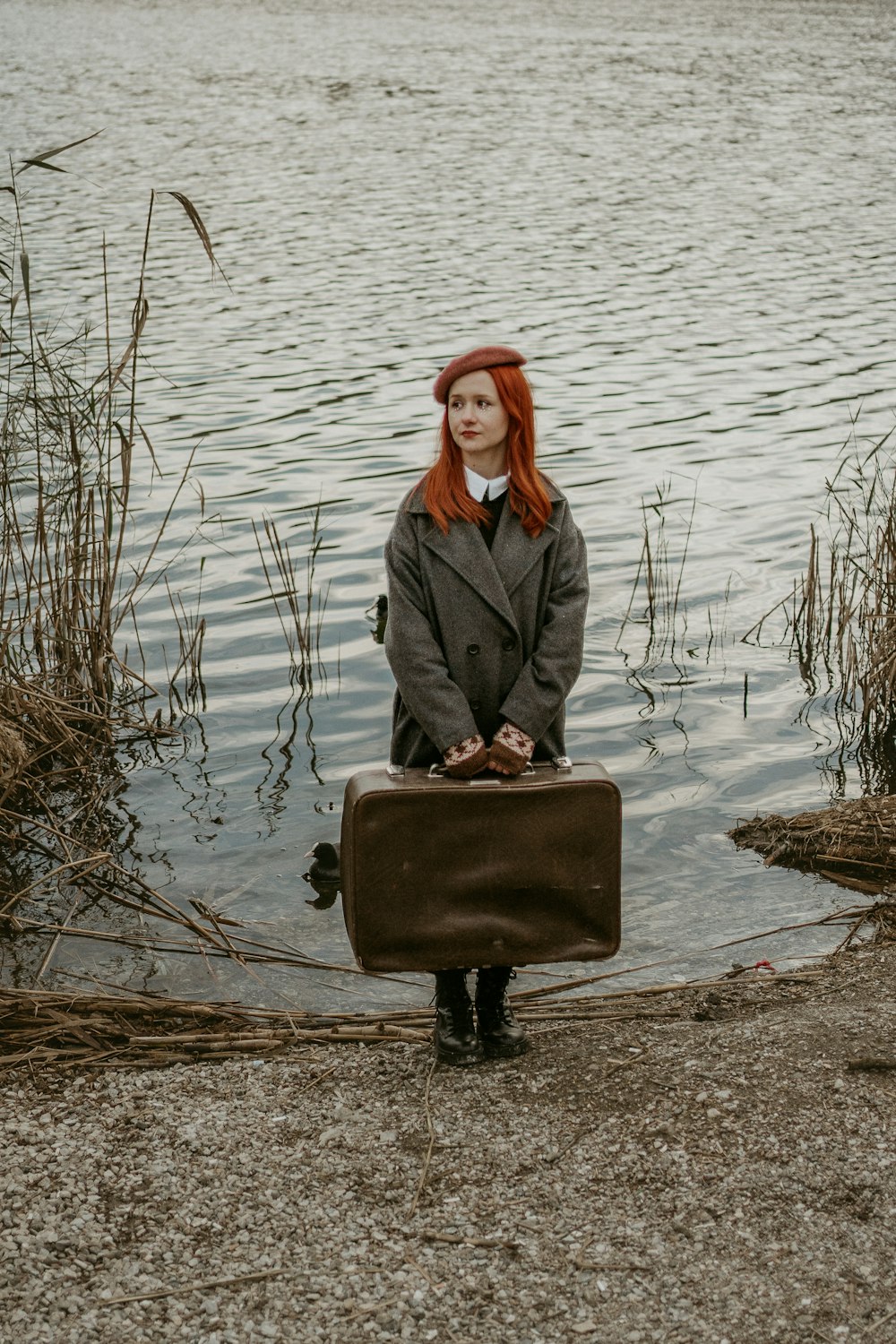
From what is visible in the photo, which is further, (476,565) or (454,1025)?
(454,1025)

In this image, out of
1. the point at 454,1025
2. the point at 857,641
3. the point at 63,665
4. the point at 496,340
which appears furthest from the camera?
the point at 496,340

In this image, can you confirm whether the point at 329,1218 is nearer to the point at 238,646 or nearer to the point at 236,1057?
the point at 236,1057

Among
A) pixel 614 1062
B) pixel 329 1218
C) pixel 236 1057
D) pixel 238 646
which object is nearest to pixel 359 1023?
pixel 236 1057

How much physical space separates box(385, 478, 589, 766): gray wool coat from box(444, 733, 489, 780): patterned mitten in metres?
0.03

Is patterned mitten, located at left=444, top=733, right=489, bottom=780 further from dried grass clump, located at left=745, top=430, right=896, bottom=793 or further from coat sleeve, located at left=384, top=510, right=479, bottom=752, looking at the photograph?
dried grass clump, located at left=745, top=430, right=896, bottom=793

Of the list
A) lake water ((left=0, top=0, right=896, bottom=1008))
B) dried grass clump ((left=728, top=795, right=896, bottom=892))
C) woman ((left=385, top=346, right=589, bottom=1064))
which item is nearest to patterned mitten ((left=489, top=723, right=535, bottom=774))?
woman ((left=385, top=346, right=589, bottom=1064))

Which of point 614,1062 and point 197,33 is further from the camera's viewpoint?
point 197,33

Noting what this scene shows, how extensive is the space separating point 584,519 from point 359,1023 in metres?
6.23

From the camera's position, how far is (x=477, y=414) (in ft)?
12.5

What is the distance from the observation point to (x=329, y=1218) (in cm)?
326

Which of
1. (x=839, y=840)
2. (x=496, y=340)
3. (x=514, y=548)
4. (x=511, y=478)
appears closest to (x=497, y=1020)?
(x=514, y=548)

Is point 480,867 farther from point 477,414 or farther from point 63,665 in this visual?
point 63,665

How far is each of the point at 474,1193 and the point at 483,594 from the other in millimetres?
1395

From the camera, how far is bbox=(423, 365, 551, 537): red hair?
3.84 metres
